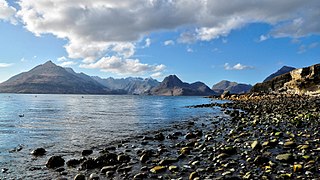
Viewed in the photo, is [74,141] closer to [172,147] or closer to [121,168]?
[172,147]

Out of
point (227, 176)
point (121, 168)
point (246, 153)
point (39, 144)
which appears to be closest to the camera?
point (227, 176)

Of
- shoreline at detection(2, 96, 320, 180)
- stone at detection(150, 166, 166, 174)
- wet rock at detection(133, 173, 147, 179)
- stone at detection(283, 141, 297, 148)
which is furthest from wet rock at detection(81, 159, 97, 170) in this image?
stone at detection(283, 141, 297, 148)

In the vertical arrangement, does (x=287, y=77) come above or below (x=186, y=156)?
above

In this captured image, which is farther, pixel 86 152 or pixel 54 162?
pixel 86 152

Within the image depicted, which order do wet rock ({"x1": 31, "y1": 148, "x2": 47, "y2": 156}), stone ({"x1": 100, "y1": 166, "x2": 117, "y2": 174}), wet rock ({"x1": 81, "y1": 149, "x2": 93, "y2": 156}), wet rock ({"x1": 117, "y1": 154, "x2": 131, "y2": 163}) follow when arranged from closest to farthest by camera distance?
stone ({"x1": 100, "y1": 166, "x2": 117, "y2": 174}) → wet rock ({"x1": 117, "y1": 154, "x2": 131, "y2": 163}) → wet rock ({"x1": 81, "y1": 149, "x2": 93, "y2": 156}) → wet rock ({"x1": 31, "y1": 148, "x2": 47, "y2": 156})

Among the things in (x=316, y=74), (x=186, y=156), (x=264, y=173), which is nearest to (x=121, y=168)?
(x=186, y=156)

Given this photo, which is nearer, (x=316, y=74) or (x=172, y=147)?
(x=172, y=147)

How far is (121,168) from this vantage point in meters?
12.9

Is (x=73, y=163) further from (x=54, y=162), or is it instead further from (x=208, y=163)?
(x=208, y=163)

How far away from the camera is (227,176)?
10672mm

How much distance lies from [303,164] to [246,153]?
3.29 metres

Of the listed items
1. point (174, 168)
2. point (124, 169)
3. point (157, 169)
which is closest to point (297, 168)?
point (174, 168)

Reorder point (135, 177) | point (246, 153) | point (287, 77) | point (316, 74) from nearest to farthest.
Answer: point (135, 177) < point (246, 153) < point (316, 74) < point (287, 77)

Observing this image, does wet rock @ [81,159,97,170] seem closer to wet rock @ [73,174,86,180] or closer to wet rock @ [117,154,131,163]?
wet rock @ [117,154,131,163]
